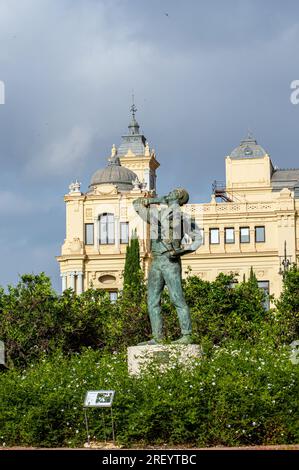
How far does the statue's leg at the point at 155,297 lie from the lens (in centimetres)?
1848

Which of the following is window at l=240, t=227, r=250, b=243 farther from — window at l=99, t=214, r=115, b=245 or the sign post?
the sign post

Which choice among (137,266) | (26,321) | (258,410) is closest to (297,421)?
(258,410)

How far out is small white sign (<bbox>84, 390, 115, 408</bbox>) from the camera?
15148 millimetres

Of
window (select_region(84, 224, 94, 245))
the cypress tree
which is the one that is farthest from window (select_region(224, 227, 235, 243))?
window (select_region(84, 224, 94, 245))

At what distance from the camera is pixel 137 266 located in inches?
2349

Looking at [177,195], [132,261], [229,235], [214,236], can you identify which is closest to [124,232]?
[214,236]

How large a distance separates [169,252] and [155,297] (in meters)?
0.85

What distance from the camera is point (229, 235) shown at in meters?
69.6

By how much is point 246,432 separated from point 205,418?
2.26 ft

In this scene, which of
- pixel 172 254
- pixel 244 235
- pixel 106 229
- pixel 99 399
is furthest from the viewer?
pixel 106 229

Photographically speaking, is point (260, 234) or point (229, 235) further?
point (229, 235)

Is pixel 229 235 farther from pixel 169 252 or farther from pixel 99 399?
pixel 99 399
